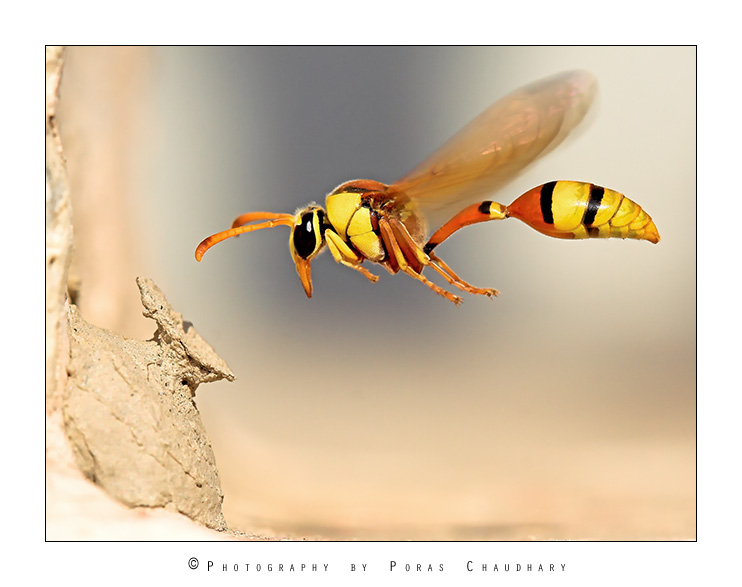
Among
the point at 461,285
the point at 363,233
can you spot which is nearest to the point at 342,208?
the point at 363,233

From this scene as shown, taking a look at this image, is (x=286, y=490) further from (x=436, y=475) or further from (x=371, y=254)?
(x=371, y=254)

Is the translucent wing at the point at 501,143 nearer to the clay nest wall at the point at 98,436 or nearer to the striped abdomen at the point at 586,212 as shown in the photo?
the striped abdomen at the point at 586,212

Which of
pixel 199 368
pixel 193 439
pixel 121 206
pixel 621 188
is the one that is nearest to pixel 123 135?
pixel 121 206

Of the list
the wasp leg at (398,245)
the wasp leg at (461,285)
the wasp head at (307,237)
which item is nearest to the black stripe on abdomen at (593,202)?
the wasp leg at (461,285)

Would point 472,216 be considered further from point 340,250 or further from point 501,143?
point 340,250

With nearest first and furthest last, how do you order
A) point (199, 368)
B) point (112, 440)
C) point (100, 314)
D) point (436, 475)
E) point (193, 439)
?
point (112, 440) → point (193, 439) → point (199, 368) → point (100, 314) → point (436, 475)
